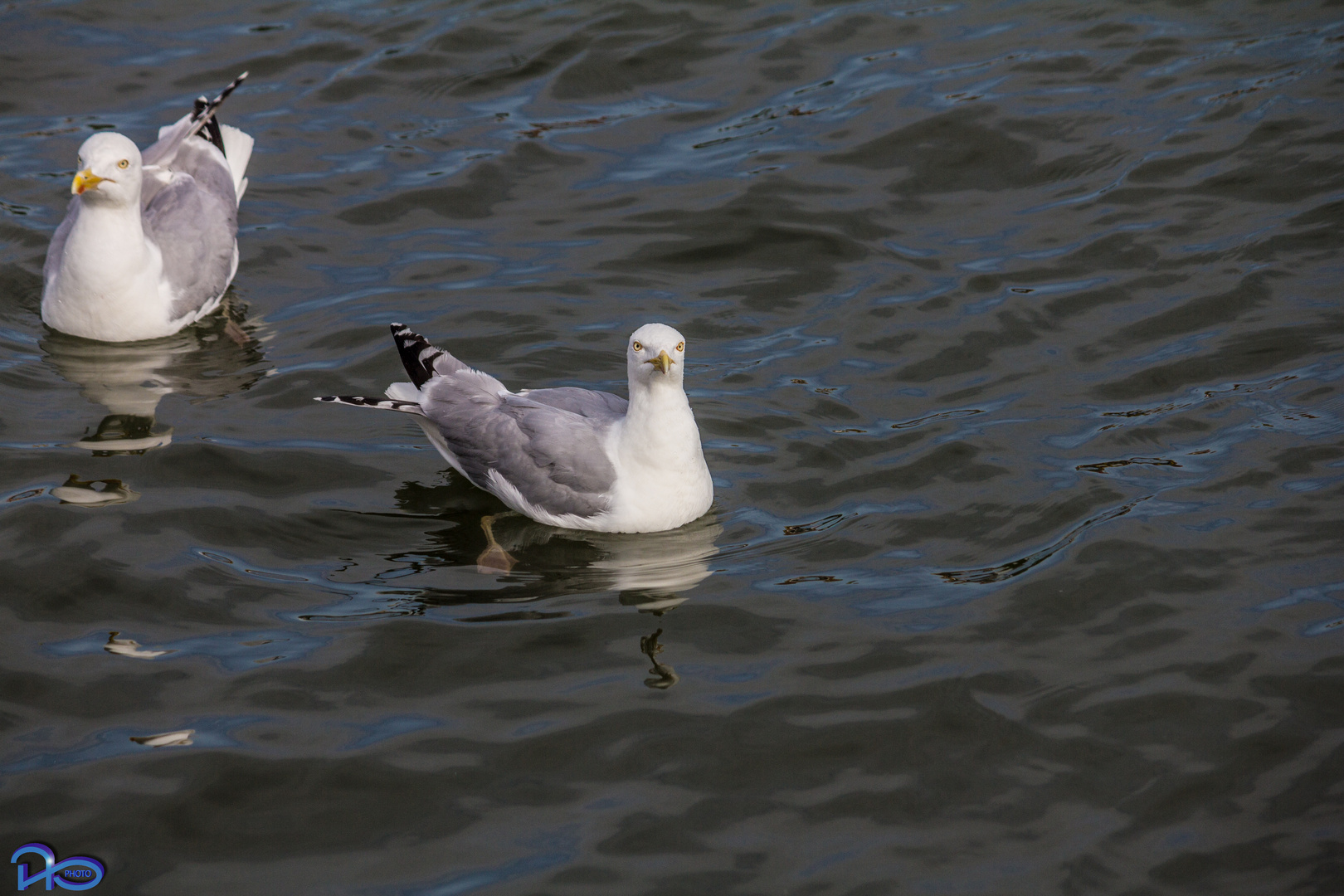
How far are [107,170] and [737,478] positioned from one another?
441 centimetres

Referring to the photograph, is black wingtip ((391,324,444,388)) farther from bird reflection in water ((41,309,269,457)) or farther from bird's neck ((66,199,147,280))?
bird's neck ((66,199,147,280))

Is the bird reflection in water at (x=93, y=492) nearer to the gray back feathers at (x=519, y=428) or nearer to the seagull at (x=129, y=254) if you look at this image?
the gray back feathers at (x=519, y=428)

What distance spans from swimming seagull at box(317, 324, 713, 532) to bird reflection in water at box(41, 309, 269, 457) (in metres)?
1.32

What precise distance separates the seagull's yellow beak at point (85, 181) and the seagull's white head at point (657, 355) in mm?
3880

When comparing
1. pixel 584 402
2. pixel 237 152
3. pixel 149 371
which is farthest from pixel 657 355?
pixel 237 152

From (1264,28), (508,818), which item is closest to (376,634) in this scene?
(508,818)

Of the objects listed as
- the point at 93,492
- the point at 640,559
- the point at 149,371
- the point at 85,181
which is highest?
the point at 85,181

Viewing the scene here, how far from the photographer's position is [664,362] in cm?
659

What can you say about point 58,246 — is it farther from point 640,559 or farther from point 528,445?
point 640,559

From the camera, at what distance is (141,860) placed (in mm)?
4902

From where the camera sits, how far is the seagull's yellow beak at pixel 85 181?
27.6 ft

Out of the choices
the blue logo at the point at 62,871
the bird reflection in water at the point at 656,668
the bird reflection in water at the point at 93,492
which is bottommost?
the blue logo at the point at 62,871

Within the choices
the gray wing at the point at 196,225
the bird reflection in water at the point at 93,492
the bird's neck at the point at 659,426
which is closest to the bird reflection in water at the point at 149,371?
the gray wing at the point at 196,225

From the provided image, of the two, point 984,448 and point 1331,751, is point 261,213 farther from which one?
point 1331,751
